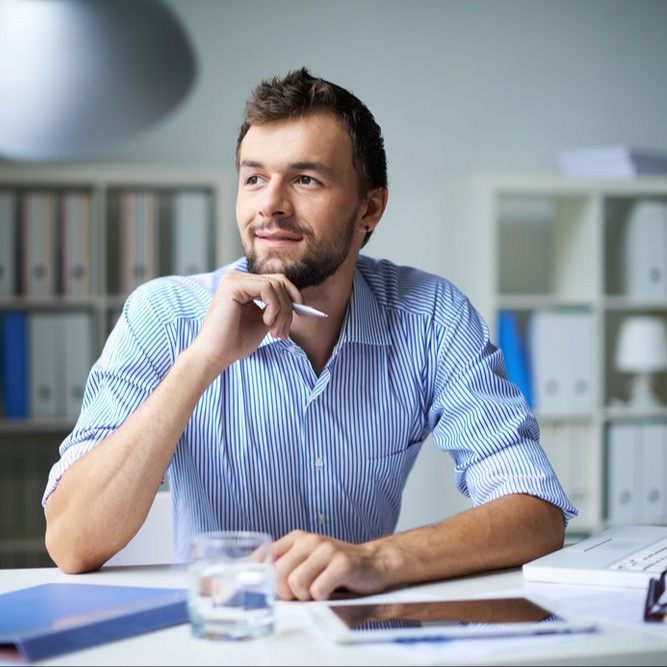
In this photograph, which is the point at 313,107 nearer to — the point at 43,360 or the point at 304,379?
the point at 304,379

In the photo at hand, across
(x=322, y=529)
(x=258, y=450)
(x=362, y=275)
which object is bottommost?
(x=322, y=529)

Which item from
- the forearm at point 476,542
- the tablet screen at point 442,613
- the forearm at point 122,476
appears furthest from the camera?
the forearm at point 122,476

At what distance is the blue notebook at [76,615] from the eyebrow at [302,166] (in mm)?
757

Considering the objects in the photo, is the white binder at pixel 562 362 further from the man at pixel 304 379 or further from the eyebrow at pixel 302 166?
the eyebrow at pixel 302 166

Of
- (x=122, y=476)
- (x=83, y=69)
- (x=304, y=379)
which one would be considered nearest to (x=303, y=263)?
(x=304, y=379)

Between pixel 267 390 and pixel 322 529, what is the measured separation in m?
0.25

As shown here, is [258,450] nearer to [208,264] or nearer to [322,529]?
[322,529]

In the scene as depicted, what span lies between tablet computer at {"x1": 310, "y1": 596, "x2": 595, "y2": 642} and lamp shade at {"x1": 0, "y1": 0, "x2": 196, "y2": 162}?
561 millimetres

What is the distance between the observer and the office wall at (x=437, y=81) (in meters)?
3.48

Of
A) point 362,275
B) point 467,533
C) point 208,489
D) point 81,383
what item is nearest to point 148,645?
point 467,533

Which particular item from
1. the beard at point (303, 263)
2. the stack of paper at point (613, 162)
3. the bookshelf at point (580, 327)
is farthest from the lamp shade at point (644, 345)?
the beard at point (303, 263)

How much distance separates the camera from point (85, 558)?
1.29 metres

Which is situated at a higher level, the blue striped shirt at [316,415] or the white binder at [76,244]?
the white binder at [76,244]

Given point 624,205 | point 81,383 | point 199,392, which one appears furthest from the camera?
point 624,205
